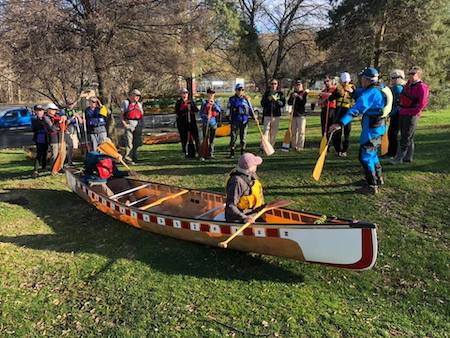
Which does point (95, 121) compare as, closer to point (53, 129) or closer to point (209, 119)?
point (53, 129)

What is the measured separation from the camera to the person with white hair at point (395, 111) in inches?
365

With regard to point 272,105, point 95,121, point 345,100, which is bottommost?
point 95,121

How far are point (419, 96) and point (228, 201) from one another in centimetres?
509

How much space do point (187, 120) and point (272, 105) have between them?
236cm

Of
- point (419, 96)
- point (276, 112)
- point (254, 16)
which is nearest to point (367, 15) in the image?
point (254, 16)

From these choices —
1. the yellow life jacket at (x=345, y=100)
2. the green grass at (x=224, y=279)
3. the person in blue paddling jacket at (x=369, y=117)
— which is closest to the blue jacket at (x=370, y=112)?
the person in blue paddling jacket at (x=369, y=117)

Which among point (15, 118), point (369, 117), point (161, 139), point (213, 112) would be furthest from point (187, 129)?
point (15, 118)

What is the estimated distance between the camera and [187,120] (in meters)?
11.4

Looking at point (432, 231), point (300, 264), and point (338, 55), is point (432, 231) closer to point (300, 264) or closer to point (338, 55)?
point (300, 264)

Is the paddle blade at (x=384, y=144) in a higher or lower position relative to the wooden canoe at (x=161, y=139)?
higher

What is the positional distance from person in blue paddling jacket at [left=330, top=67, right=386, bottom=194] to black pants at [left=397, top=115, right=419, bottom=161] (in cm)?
167

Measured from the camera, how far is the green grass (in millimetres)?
4637

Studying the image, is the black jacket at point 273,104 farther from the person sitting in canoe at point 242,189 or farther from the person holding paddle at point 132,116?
the person sitting in canoe at point 242,189

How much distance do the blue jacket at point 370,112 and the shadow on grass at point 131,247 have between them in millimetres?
2893
